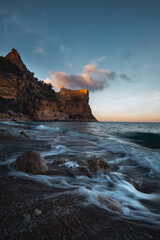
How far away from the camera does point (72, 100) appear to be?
83.2 metres

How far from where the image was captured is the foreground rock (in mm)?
1993

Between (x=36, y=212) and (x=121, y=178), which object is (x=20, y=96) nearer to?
(x=121, y=178)

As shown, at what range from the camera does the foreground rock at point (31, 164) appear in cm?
199

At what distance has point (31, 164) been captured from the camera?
6.73ft

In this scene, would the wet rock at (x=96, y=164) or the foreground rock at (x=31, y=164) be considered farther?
the wet rock at (x=96, y=164)

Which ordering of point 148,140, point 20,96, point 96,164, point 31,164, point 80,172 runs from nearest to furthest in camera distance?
point 31,164 → point 80,172 → point 96,164 → point 148,140 → point 20,96

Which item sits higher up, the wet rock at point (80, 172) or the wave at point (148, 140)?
the wet rock at point (80, 172)

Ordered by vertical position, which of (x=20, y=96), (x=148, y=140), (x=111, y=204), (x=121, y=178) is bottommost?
(x=148, y=140)

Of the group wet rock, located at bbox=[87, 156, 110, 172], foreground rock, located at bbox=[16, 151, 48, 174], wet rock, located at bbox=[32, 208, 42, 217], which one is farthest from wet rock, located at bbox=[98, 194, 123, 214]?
Result: foreground rock, located at bbox=[16, 151, 48, 174]

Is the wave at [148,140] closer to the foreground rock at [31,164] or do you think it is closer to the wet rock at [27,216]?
the foreground rock at [31,164]

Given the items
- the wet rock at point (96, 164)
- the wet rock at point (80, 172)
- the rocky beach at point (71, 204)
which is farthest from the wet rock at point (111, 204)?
the wet rock at point (96, 164)

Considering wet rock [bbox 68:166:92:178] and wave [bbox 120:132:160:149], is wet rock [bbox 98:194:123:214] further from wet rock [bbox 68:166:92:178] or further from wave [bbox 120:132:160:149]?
wave [bbox 120:132:160:149]

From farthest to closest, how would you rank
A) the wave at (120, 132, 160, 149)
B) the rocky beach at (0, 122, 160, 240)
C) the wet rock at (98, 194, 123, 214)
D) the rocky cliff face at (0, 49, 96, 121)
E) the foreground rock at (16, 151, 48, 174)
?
the rocky cliff face at (0, 49, 96, 121)
the wave at (120, 132, 160, 149)
the foreground rock at (16, 151, 48, 174)
the wet rock at (98, 194, 123, 214)
the rocky beach at (0, 122, 160, 240)

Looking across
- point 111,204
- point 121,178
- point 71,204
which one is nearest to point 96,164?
point 121,178
